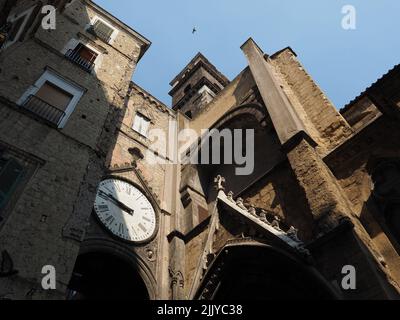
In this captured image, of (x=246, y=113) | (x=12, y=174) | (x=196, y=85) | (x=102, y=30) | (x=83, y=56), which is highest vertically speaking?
(x=196, y=85)

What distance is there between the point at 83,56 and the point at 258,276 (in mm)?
8612

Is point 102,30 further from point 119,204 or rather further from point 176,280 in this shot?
point 176,280

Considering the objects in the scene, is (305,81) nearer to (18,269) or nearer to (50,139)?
(50,139)

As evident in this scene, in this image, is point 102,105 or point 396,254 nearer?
point 396,254

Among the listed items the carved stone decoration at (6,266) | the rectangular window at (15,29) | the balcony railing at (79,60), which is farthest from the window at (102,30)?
the carved stone decoration at (6,266)

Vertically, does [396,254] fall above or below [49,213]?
below

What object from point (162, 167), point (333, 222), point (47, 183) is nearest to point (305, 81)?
point (162, 167)

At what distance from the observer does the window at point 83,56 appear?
10905mm

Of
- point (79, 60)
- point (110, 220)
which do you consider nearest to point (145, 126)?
point (79, 60)

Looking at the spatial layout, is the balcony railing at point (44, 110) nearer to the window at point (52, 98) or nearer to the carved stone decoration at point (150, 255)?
the window at point (52, 98)

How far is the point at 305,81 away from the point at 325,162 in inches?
153

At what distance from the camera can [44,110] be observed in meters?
8.73

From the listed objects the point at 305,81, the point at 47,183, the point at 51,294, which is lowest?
the point at 51,294

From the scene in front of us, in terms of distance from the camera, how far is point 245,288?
7.61m
